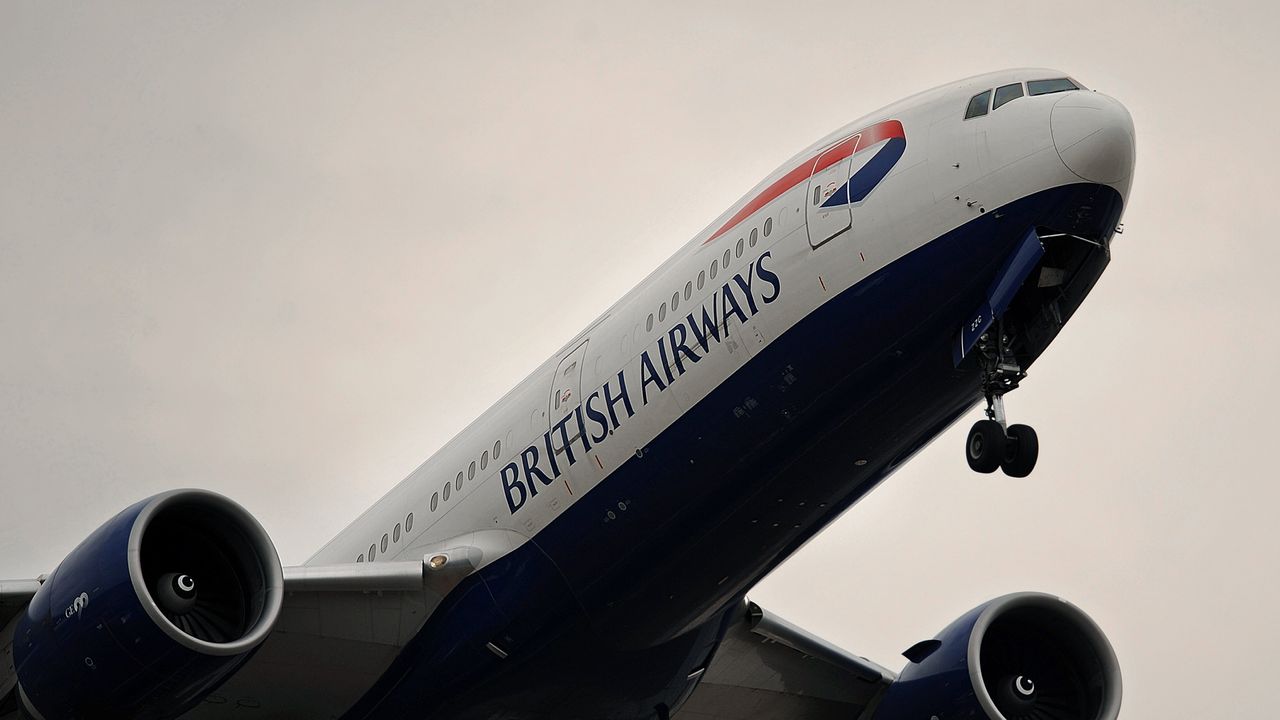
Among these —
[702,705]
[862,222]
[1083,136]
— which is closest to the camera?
[1083,136]

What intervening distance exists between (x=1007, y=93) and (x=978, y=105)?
0.28 metres

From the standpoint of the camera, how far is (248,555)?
55.5 ft

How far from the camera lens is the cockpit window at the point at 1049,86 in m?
14.9

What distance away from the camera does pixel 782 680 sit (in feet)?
72.2

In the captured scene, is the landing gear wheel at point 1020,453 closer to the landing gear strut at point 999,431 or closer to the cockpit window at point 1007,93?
the landing gear strut at point 999,431

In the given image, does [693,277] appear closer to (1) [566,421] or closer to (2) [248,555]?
(1) [566,421]

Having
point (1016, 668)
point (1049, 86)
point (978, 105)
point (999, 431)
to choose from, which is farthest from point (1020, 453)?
point (1016, 668)

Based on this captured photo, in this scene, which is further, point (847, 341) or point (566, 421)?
point (566, 421)

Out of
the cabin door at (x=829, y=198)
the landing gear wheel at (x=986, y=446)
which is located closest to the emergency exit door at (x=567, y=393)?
the cabin door at (x=829, y=198)

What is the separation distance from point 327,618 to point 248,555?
6.61 feet

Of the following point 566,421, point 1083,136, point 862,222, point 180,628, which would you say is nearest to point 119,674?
point 180,628

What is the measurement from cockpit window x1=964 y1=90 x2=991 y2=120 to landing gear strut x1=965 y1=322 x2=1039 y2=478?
75.4 inches

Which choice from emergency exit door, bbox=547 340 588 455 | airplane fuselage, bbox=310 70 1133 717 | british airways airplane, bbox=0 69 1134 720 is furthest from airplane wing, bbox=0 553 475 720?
emergency exit door, bbox=547 340 588 455

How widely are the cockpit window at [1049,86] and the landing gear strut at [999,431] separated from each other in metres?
2.11
